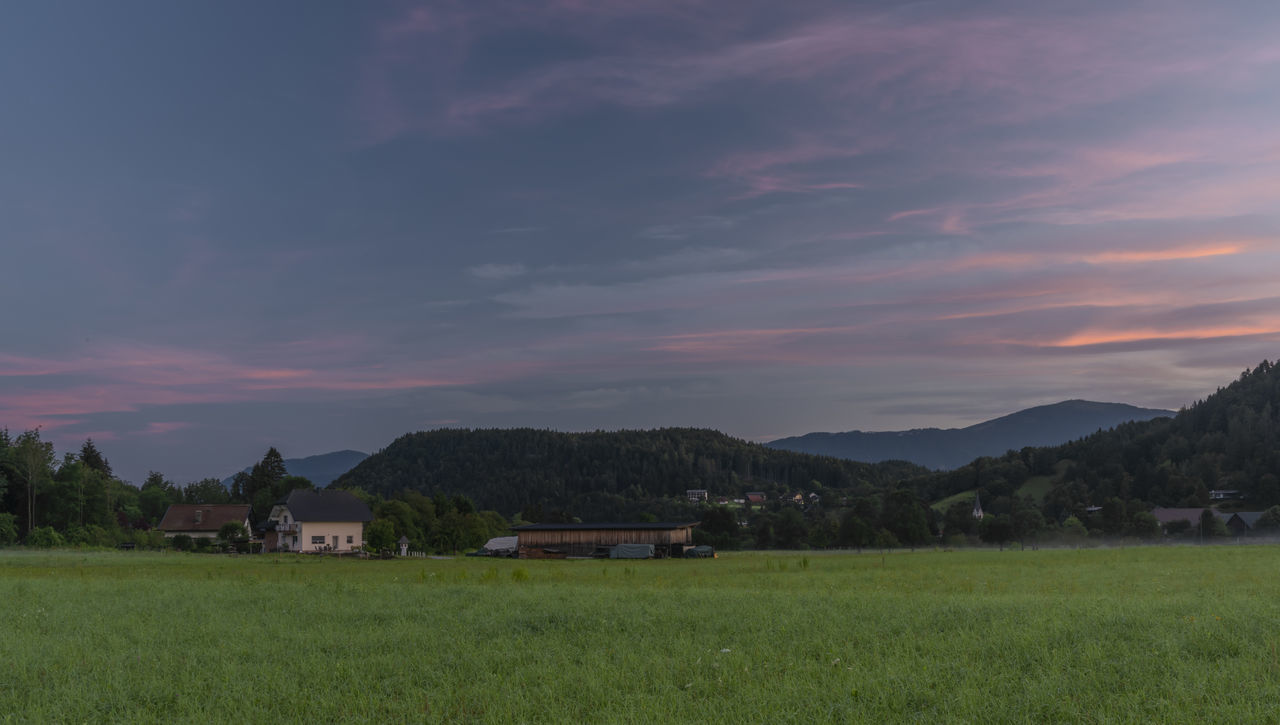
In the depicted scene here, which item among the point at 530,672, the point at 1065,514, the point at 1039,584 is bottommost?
the point at 1065,514

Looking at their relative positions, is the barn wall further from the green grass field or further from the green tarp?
the green grass field

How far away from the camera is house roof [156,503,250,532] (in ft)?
361

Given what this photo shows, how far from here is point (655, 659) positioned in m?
13.3

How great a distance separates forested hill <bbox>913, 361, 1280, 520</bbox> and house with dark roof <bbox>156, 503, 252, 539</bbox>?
134m

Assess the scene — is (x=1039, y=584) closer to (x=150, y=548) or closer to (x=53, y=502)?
(x=150, y=548)

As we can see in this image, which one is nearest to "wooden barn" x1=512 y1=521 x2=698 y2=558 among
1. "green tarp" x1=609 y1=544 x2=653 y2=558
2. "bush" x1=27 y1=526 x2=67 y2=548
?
"green tarp" x1=609 y1=544 x2=653 y2=558

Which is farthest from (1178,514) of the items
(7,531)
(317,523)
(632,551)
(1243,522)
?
(7,531)

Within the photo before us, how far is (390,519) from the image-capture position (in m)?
94.6

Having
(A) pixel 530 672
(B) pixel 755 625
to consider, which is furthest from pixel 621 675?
(B) pixel 755 625

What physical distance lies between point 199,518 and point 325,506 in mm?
22944

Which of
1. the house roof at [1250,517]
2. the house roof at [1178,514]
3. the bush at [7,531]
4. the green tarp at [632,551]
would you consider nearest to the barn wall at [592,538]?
the green tarp at [632,551]

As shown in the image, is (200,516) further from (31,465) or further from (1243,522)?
(1243,522)

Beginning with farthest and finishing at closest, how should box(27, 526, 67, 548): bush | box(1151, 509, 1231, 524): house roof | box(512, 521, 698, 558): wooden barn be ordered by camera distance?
box(1151, 509, 1231, 524): house roof → box(512, 521, 698, 558): wooden barn → box(27, 526, 67, 548): bush

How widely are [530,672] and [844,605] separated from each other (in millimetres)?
9317
